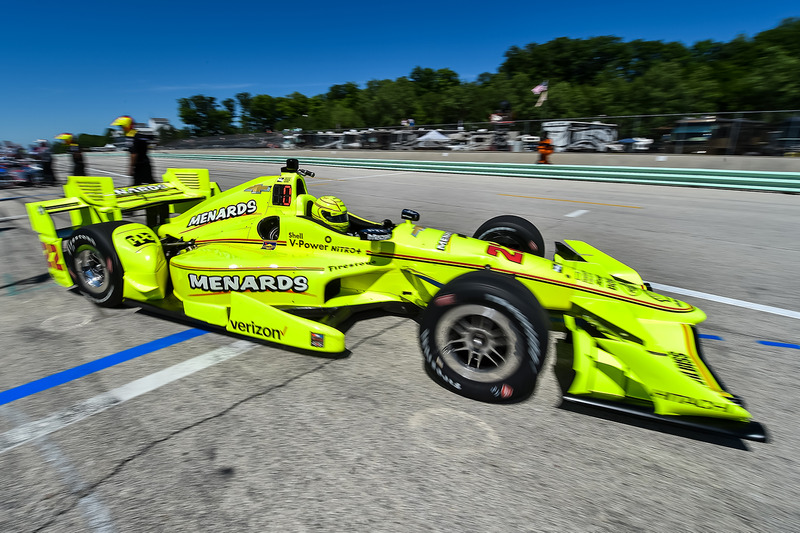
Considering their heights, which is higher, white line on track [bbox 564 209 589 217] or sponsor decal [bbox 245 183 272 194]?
sponsor decal [bbox 245 183 272 194]

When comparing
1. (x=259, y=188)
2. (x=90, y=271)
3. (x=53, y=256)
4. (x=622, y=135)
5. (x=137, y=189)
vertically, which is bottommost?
(x=90, y=271)

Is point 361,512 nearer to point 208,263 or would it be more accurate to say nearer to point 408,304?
point 408,304

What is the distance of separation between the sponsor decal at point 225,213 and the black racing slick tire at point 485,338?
101 inches

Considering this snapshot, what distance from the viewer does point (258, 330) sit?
350 cm

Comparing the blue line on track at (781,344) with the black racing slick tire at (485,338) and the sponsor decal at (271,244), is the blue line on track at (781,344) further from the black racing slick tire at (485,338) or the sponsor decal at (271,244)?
the sponsor decal at (271,244)

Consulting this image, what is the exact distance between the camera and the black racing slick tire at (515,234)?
4758mm

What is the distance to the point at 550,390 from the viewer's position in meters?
3.03

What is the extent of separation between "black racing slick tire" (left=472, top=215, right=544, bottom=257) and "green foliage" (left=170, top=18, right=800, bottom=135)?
14.7m

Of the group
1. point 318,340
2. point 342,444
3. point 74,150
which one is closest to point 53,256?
point 318,340

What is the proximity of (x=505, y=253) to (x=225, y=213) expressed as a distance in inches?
122

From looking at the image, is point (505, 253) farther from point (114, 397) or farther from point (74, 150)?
point (74, 150)

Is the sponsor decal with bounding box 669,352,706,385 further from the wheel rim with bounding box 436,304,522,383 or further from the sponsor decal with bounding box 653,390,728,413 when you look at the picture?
the wheel rim with bounding box 436,304,522,383

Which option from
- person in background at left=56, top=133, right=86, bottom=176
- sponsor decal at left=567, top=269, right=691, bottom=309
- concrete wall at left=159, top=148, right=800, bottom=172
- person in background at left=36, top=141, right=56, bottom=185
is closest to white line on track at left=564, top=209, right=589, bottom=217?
sponsor decal at left=567, top=269, right=691, bottom=309

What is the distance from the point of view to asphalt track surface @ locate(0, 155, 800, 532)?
6.71 feet
